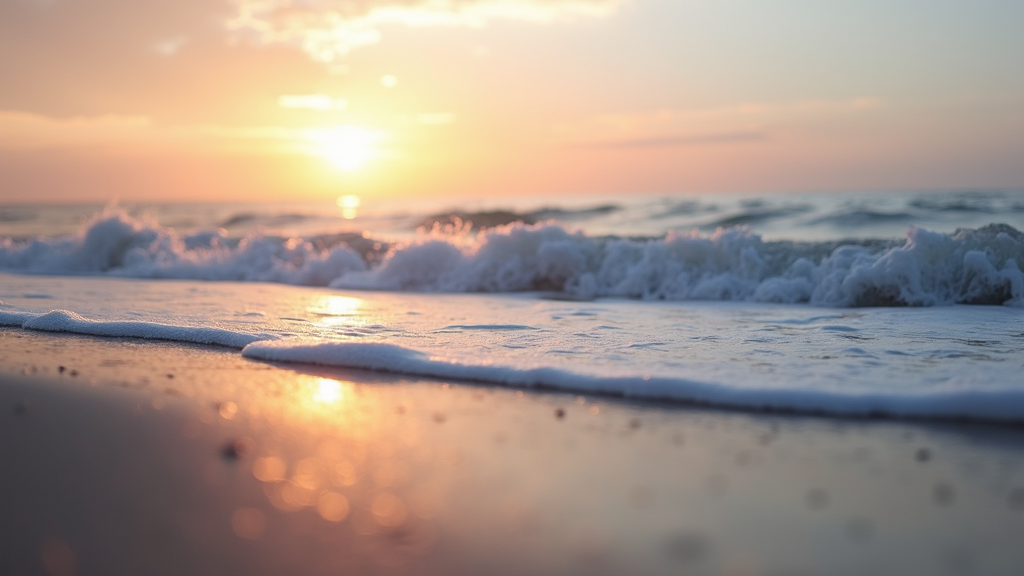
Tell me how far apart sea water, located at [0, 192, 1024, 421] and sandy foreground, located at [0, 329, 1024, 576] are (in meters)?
0.53

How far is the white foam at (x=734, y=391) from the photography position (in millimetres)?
4059

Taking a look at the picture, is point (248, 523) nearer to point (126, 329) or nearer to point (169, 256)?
point (126, 329)

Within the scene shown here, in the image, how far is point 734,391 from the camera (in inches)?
170

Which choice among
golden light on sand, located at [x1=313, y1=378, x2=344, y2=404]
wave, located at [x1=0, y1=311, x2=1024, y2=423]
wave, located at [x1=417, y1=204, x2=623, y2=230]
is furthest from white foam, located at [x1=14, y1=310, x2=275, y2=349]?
wave, located at [x1=417, y1=204, x2=623, y2=230]

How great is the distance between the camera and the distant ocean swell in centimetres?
896

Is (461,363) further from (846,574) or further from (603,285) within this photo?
(603,285)

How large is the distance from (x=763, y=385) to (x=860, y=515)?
167cm

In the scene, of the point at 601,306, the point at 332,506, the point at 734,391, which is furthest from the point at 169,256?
the point at 332,506

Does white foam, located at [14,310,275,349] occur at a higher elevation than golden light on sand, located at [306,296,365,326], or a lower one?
lower

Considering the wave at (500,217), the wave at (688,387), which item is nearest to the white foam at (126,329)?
the wave at (688,387)

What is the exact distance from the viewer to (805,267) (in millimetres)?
9797

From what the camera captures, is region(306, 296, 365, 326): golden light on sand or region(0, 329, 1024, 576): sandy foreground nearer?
region(0, 329, 1024, 576): sandy foreground

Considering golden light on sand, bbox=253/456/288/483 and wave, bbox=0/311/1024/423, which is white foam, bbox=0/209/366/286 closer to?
wave, bbox=0/311/1024/423

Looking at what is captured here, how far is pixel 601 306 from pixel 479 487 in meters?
5.99
